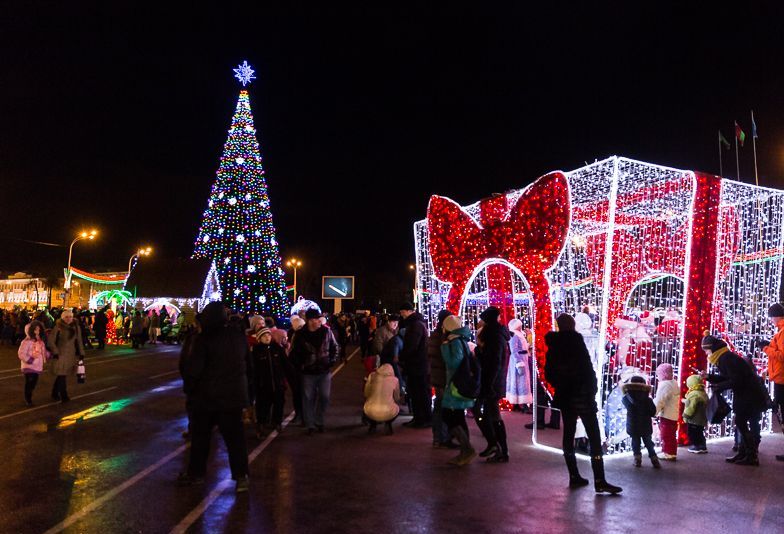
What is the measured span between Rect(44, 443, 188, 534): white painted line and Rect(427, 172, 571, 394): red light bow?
4.96m

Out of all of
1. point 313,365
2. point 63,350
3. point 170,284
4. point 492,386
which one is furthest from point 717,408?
point 170,284

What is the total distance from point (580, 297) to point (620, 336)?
2.47 feet

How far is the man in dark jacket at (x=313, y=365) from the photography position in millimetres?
8773

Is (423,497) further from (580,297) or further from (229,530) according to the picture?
(580,297)

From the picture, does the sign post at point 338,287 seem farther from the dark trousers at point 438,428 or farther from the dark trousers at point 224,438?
the dark trousers at point 224,438

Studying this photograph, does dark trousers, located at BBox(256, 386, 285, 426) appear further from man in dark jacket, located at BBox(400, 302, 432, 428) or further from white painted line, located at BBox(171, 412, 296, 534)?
Answer: man in dark jacket, located at BBox(400, 302, 432, 428)

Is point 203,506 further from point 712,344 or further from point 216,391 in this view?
point 712,344

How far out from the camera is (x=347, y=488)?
5867mm

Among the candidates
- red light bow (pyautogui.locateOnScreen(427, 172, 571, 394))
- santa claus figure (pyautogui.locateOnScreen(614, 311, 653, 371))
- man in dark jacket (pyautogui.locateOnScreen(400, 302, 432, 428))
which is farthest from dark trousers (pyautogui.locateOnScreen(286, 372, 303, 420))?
santa claus figure (pyautogui.locateOnScreen(614, 311, 653, 371))

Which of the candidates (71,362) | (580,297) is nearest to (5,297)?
(71,362)

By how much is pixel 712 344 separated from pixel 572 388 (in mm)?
2732

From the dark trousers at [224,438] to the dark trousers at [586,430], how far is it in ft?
10.0

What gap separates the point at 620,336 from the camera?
8562mm

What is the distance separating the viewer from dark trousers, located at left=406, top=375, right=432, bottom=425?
9477mm
